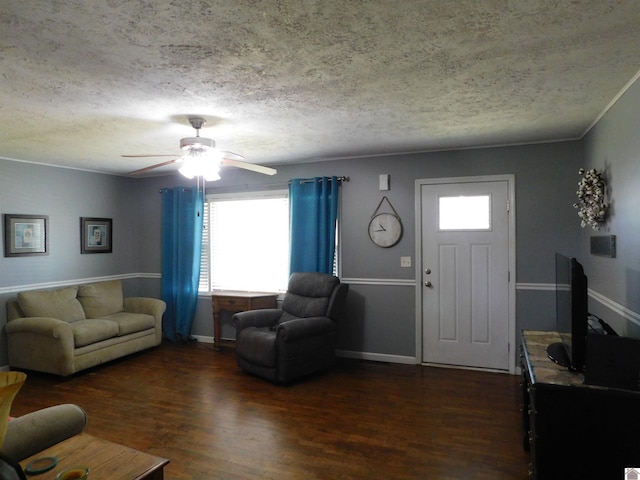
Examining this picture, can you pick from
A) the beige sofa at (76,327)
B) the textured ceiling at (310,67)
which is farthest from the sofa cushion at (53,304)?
the textured ceiling at (310,67)

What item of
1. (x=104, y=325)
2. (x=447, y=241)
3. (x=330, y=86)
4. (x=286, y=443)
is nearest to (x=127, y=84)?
(x=330, y=86)

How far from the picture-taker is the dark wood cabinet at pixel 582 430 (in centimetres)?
168

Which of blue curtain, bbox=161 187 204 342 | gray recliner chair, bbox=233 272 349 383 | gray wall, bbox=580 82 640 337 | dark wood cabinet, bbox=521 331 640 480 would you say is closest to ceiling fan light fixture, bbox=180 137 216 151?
gray recliner chair, bbox=233 272 349 383

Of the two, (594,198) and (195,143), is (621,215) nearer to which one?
(594,198)

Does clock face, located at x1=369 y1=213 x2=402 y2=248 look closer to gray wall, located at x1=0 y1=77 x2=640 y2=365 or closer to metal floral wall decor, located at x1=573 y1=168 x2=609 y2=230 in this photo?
gray wall, located at x1=0 y1=77 x2=640 y2=365

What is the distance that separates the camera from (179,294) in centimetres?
545

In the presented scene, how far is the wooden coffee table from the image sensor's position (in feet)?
4.81

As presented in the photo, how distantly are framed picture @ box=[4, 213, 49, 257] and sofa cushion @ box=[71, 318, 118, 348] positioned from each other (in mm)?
1001

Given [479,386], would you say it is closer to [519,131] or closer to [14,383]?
[519,131]

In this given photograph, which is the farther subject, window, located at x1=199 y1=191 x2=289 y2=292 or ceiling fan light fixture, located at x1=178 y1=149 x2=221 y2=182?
window, located at x1=199 y1=191 x2=289 y2=292

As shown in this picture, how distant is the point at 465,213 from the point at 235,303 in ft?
9.52

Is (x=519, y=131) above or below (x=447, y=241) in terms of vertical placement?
above

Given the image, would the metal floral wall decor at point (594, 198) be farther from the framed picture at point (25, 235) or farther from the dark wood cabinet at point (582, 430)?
the framed picture at point (25, 235)

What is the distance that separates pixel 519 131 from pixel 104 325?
4678 mm
